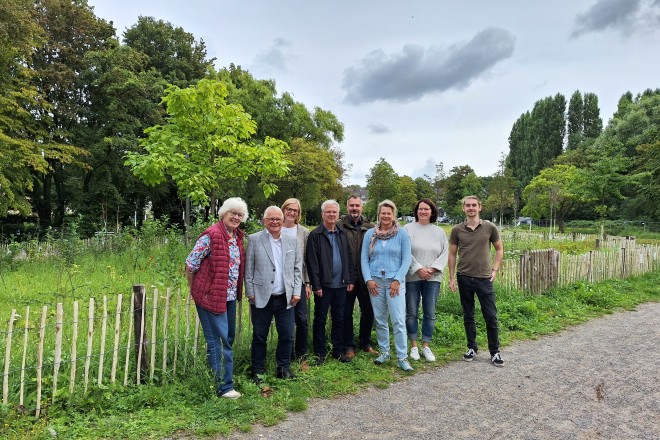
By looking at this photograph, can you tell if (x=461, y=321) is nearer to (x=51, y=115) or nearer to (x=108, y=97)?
(x=108, y=97)

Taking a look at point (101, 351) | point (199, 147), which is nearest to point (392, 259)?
point (101, 351)

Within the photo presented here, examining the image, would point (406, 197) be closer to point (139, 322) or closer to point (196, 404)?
point (139, 322)

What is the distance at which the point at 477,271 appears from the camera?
5.00 m

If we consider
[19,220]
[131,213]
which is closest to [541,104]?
[131,213]

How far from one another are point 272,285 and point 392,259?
137 cm

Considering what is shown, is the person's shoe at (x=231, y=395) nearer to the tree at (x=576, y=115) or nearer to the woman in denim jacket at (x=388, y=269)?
the woman in denim jacket at (x=388, y=269)

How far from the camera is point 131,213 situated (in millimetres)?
25703

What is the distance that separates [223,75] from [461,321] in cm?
2517

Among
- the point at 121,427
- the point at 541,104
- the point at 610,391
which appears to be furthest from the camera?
the point at 541,104

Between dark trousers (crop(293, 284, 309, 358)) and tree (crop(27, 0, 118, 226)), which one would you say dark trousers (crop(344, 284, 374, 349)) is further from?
tree (crop(27, 0, 118, 226))

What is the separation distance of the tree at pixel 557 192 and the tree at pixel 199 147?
88.2 feet

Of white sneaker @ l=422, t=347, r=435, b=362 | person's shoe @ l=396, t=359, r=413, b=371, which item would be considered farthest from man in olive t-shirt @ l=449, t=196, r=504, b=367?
person's shoe @ l=396, t=359, r=413, b=371

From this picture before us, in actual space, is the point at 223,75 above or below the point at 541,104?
below

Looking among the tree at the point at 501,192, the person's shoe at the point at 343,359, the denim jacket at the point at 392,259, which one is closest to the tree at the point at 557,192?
the tree at the point at 501,192
